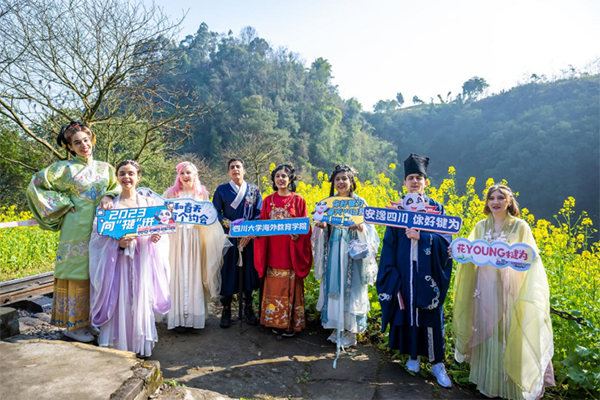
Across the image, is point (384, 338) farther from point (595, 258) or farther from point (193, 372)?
point (595, 258)

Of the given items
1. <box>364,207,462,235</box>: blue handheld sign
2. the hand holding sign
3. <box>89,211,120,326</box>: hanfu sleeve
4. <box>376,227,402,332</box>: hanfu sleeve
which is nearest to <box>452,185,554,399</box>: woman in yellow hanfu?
the hand holding sign

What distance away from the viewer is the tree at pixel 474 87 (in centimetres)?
6869

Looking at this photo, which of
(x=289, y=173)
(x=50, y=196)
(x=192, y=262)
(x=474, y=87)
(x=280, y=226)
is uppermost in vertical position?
(x=474, y=87)

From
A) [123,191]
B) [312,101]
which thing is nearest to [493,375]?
[123,191]

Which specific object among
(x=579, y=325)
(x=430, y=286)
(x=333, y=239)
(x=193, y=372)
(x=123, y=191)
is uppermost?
(x=123, y=191)

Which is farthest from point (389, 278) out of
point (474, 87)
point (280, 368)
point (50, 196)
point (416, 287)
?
point (474, 87)

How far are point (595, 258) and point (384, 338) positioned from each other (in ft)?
7.93

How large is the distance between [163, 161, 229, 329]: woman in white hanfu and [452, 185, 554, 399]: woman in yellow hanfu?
2.53 m

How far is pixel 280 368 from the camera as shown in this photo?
3.51 metres

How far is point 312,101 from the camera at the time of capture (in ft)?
184

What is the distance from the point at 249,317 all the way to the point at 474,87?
76471 mm

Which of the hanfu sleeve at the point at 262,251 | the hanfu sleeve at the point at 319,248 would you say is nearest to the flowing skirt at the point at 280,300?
the hanfu sleeve at the point at 262,251

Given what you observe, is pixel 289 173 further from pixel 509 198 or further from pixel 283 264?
pixel 509 198

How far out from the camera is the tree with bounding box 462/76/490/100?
68.7 metres
